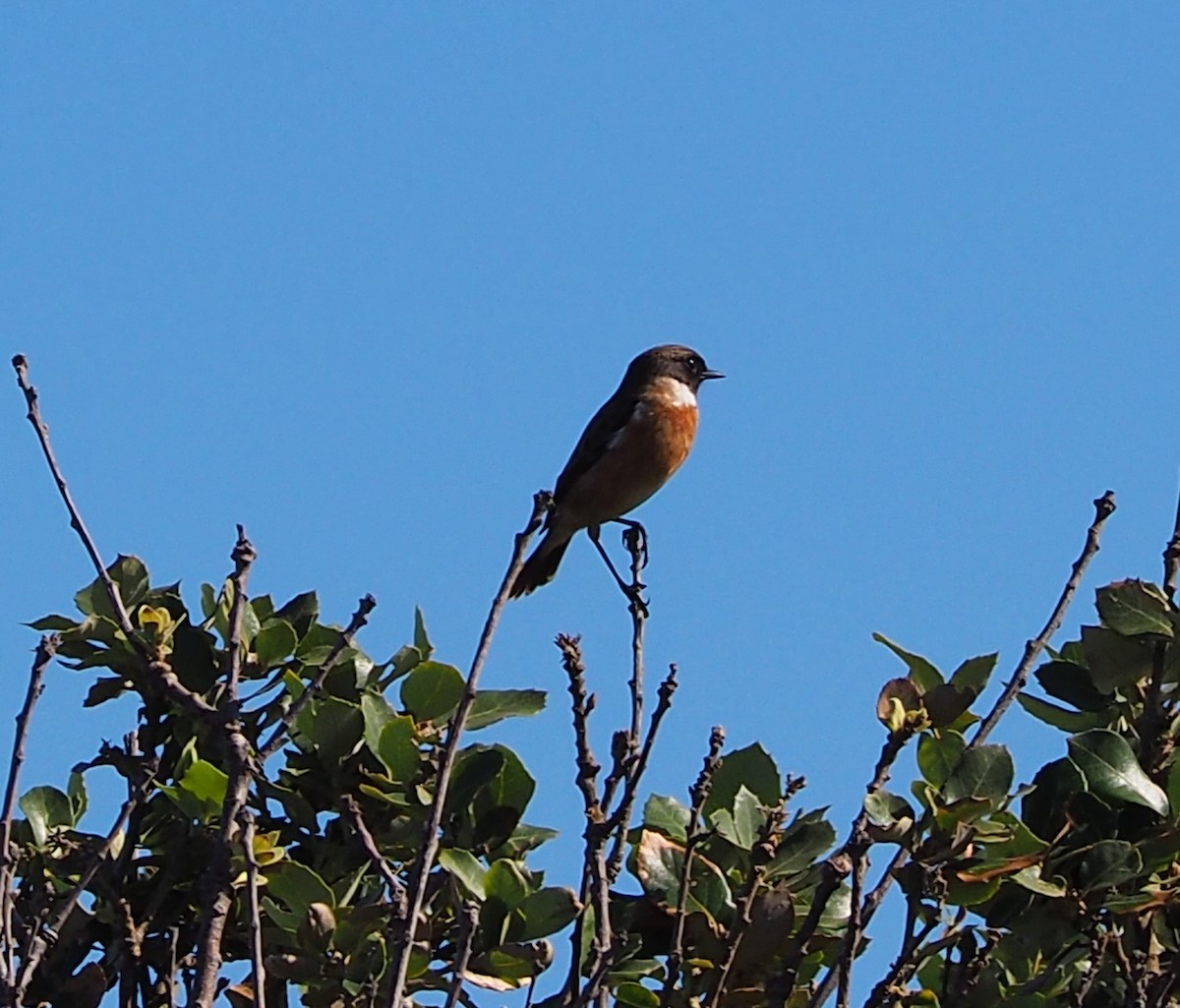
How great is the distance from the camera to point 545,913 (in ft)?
11.4

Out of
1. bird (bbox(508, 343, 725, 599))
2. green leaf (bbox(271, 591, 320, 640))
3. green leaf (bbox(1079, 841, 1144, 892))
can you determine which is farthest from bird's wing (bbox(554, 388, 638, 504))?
green leaf (bbox(1079, 841, 1144, 892))

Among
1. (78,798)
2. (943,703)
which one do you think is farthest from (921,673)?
(78,798)

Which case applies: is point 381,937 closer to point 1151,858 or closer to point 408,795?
point 408,795

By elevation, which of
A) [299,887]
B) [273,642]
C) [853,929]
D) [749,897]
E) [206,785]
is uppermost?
[273,642]

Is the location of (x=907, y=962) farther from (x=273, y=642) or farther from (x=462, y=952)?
(x=273, y=642)

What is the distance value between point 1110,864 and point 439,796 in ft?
3.99

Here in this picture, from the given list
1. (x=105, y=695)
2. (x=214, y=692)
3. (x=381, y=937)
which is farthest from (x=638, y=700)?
(x=105, y=695)

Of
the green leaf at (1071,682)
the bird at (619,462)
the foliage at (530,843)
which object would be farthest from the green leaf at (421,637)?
the bird at (619,462)

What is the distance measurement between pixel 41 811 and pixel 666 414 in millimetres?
6608

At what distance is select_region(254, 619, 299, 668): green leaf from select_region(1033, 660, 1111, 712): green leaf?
147 centimetres

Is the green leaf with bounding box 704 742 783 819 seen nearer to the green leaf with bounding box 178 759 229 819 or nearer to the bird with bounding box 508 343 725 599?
the green leaf with bounding box 178 759 229 819

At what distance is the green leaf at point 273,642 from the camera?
395 cm

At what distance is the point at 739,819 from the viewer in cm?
357

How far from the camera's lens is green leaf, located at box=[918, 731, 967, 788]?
11.1 feet
